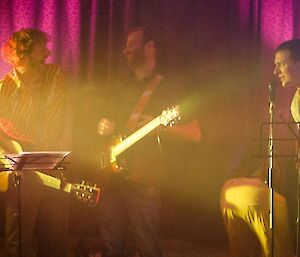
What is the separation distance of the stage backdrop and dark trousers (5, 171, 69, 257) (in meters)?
0.91

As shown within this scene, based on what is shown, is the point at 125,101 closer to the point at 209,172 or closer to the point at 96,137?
the point at 96,137

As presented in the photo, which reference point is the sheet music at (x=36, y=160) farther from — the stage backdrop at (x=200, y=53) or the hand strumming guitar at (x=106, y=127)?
the stage backdrop at (x=200, y=53)

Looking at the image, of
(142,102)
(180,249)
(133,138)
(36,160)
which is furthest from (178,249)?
(36,160)

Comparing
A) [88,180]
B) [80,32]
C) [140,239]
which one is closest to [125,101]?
[88,180]

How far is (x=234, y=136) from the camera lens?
18.3 feet

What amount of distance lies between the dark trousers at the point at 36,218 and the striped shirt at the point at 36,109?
1.14 ft

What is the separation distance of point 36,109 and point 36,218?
90cm

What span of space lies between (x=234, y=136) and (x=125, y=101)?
1.43 metres

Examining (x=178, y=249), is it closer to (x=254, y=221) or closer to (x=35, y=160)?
(x=254, y=221)

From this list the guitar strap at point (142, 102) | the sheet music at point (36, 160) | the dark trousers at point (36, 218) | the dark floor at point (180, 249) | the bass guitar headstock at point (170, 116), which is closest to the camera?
the sheet music at point (36, 160)

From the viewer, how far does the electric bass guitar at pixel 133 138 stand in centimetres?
429

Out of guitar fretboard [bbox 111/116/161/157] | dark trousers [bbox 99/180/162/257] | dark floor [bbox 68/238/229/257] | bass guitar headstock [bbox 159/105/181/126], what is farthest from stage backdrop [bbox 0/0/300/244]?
bass guitar headstock [bbox 159/105/181/126]

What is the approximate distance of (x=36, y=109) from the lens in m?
4.58

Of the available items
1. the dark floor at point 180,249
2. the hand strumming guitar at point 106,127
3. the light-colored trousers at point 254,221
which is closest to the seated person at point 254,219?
the light-colored trousers at point 254,221
